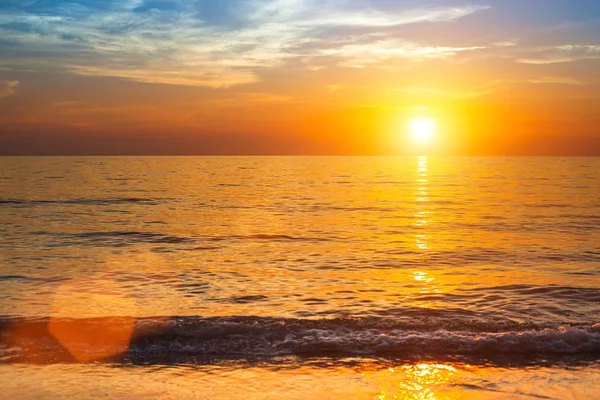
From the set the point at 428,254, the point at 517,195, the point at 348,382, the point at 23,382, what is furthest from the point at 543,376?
the point at 517,195

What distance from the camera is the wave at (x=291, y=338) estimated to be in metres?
12.3

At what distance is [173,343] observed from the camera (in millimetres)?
12883

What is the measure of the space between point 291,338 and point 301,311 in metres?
2.30

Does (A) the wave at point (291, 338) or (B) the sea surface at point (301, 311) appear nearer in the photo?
(B) the sea surface at point (301, 311)

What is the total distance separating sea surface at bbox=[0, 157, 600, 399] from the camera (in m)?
10.2

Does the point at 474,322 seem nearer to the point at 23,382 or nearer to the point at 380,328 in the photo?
the point at 380,328

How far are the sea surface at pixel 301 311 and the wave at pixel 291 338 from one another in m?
0.05

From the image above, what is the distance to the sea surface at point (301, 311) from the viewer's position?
1024cm

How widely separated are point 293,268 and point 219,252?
5.00 meters

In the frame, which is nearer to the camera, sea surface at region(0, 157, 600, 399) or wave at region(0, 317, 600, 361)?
sea surface at region(0, 157, 600, 399)

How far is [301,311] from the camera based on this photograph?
1534 cm

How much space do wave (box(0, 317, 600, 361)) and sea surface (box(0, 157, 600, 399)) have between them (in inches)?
1.9

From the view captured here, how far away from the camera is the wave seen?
1232cm

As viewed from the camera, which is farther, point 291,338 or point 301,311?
point 301,311
